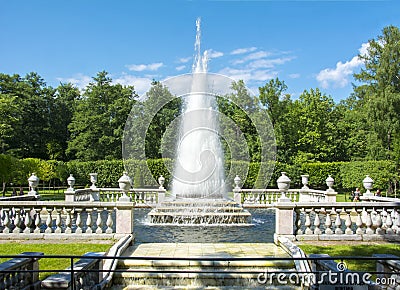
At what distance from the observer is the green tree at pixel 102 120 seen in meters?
41.4

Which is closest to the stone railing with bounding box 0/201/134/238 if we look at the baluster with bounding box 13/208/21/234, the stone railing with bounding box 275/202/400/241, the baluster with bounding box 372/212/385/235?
the baluster with bounding box 13/208/21/234

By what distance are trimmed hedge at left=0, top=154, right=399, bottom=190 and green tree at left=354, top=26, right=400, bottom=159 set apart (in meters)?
3.47

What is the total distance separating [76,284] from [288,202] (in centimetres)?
566

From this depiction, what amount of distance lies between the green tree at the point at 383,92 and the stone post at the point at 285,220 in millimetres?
24863

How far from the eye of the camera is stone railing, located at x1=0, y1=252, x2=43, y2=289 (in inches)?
179

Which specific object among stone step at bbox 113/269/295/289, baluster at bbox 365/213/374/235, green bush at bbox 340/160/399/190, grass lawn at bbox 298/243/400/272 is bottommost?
stone step at bbox 113/269/295/289

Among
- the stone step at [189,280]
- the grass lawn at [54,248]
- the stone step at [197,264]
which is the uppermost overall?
the stone step at [197,264]

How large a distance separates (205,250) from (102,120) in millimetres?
35708

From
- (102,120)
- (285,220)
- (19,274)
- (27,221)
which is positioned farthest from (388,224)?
(102,120)

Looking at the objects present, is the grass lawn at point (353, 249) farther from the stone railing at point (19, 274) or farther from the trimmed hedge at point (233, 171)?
the trimmed hedge at point (233, 171)

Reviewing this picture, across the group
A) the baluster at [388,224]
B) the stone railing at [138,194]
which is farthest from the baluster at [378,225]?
the stone railing at [138,194]

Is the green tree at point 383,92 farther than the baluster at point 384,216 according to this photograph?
Yes

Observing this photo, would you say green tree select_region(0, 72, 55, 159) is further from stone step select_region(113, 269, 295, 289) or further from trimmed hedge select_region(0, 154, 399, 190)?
stone step select_region(113, 269, 295, 289)

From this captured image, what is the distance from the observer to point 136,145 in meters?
39.1
